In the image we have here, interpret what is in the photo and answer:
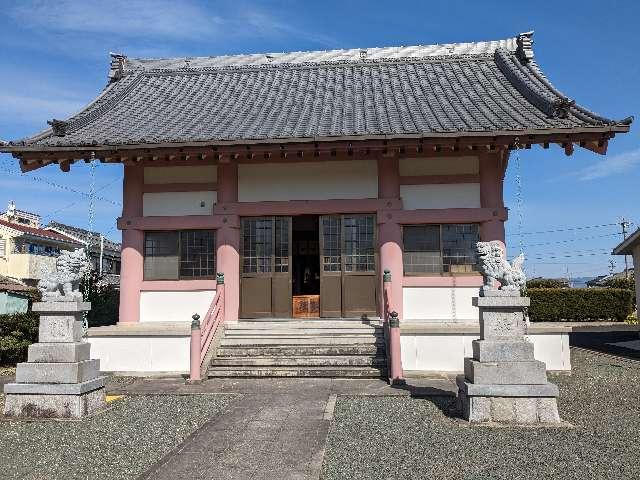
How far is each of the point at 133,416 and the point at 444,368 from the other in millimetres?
5686

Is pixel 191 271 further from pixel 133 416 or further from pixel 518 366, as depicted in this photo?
pixel 518 366

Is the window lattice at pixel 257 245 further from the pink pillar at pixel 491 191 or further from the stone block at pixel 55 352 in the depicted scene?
the stone block at pixel 55 352

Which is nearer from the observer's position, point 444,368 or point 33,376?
point 33,376

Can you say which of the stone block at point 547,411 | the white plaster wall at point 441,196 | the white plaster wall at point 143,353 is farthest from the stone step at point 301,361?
the white plaster wall at point 441,196

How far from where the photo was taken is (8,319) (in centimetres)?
1070

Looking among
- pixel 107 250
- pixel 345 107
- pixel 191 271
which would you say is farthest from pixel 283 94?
pixel 107 250

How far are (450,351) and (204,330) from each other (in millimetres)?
4814

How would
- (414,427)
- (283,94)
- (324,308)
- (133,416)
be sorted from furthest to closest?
(283,94)
(324,308)
(133,416)
(414,427)

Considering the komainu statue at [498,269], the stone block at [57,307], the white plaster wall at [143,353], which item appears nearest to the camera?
the komainu statue at [498,269]

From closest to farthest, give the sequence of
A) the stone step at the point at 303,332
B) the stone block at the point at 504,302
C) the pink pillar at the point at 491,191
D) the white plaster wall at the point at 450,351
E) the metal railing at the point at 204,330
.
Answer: the stone block at the point at 504,302 < the metal railing at the point at 204,330 < the white plaster wall at the point at 450,351 < the stone step at the point at 303,332 < the pink pillar at the point at 491,191

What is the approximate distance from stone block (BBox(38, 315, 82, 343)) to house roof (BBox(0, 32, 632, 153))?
457 cm

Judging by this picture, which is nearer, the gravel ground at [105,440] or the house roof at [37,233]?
the gravel ground at [105,440]

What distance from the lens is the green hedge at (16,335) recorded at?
10695 mm

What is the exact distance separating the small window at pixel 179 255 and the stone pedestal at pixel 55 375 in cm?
449
